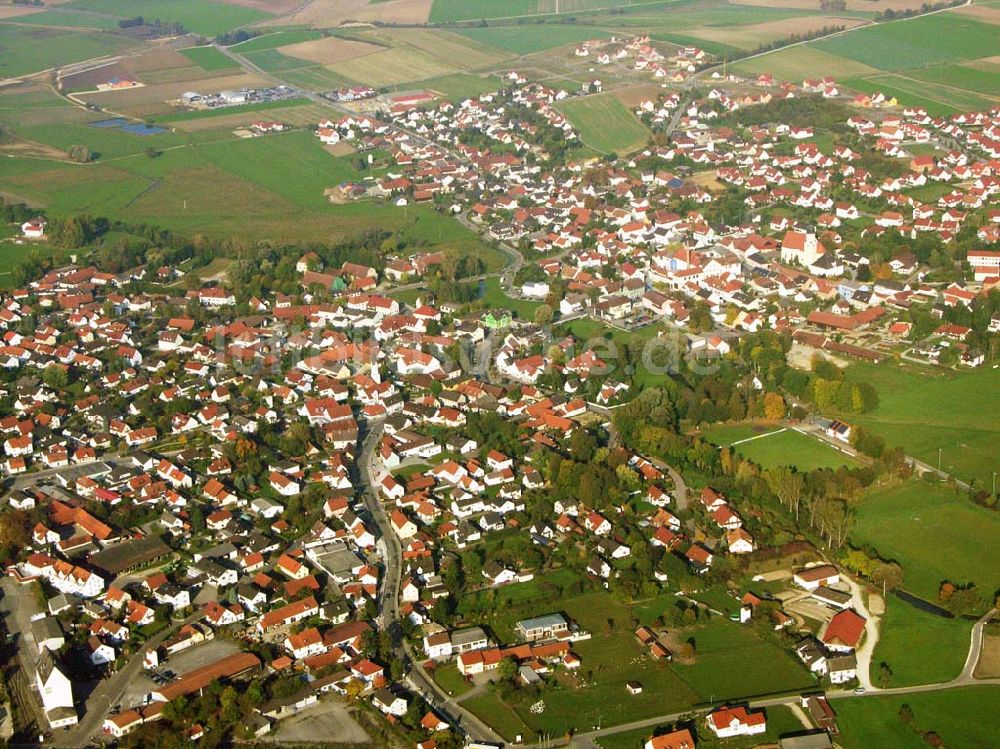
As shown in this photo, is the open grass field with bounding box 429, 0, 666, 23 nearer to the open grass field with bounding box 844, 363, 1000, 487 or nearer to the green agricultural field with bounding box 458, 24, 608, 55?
the green agricultural field with bounding box 458, 24, 608, 55

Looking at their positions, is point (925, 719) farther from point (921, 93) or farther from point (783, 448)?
point (921, 93)

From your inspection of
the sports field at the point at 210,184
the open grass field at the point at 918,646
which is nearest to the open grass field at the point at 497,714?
the open grass field at the point at 918,646

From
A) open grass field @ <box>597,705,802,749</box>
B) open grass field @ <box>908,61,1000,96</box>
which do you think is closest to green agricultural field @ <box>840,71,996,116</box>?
open grass field @ <box>908,61,1000,96</box>

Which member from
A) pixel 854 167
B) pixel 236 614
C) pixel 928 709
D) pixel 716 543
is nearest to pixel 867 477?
pixel 716 543

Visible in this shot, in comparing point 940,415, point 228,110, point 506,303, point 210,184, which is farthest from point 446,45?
point 940,415

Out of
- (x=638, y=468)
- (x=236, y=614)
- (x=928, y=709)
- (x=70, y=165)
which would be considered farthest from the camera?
(x=70, y=165)

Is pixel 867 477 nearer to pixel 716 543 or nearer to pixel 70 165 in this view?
pixel 716 543
